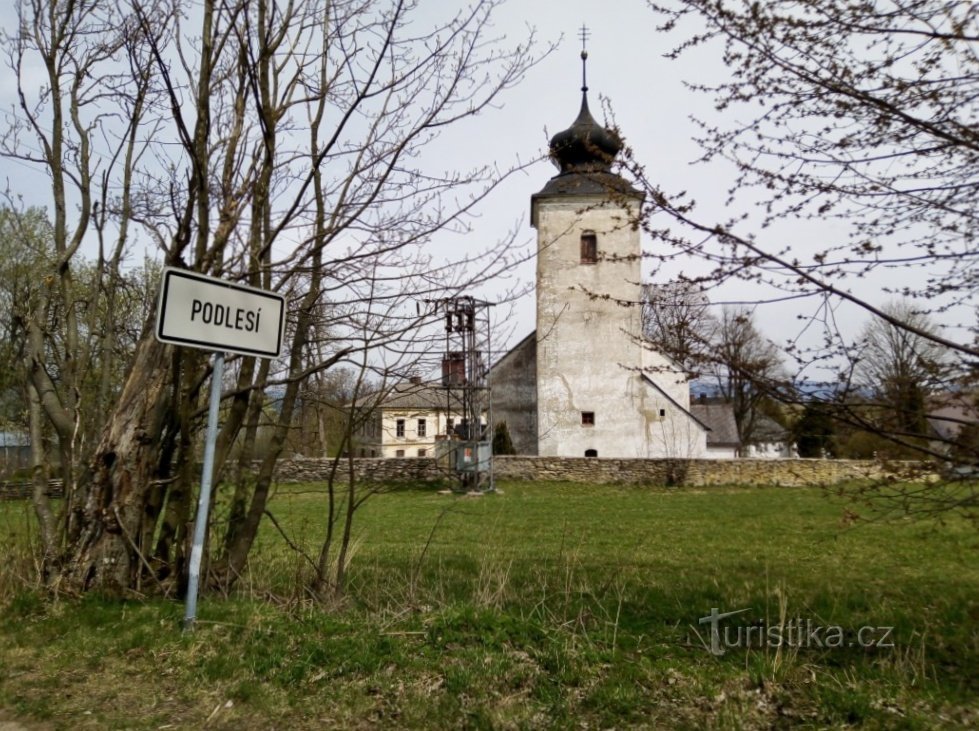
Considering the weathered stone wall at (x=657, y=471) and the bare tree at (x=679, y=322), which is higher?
the bare tree at (x=679, y=322)

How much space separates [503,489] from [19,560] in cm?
2068

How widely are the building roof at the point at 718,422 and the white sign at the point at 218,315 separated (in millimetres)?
43173

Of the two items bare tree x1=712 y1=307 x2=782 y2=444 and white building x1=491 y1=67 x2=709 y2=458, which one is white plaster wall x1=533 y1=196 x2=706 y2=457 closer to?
white building x1=491 y1=67 x2=709 y2=458

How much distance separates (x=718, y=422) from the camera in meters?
47.2

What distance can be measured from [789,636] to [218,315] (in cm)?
391

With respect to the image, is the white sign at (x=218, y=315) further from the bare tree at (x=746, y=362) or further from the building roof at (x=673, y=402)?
the building roof at (x=673, y=402)

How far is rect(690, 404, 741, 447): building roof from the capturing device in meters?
45.4

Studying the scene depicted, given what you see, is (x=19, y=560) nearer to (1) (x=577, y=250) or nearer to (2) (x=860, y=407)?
(2) (x=860, y=407)

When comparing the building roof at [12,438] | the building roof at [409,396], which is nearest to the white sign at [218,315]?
the building roof at [409,396]

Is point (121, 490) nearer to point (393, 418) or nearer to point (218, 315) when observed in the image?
point (218, 315)

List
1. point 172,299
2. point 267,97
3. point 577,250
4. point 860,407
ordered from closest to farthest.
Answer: point 860,407 → point 172,299 → point 267,97 → point 577,250

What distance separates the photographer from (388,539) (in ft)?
35.8

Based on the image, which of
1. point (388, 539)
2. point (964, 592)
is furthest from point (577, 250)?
point (964, 592)

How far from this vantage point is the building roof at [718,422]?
149ft
